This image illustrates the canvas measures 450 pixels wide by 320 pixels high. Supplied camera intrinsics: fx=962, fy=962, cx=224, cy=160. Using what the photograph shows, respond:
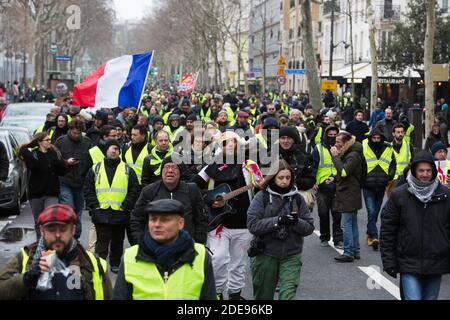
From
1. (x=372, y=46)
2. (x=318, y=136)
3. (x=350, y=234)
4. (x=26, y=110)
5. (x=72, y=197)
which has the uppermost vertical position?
(x=372, y=46)

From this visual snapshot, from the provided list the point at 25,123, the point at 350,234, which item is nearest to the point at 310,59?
the point at 25,123

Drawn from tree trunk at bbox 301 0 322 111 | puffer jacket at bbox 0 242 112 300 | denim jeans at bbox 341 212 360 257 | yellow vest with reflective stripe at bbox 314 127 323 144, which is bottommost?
denim jeans at bbox 341 212 360 257

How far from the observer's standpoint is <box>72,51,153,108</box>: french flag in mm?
15336

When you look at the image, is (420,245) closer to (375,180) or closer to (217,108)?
(375,180)

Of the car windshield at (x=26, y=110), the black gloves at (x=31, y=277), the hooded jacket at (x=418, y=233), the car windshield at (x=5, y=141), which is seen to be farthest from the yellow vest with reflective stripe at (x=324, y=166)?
the car windshield at (x=26, y=110)

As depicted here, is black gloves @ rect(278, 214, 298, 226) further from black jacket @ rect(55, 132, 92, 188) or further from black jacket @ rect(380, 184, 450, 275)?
black jacket @ rect(55, 132, 92, 188)

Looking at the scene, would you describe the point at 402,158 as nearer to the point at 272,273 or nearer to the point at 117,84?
the point at 117,84

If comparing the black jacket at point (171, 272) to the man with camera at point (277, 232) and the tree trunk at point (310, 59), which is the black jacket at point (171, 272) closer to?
the man with camera at point (277, 232)

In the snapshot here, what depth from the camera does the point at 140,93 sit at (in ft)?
49.7

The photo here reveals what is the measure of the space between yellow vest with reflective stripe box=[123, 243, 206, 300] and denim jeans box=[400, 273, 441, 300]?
246cm

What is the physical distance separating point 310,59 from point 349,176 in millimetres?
21937

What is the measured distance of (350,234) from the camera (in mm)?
11211

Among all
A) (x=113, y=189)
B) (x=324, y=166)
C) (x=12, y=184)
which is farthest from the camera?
(x=12, y=184)

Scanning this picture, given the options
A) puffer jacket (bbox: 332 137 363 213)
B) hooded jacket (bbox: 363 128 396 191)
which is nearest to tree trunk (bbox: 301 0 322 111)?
hooded jacket (bbox: 363 128 396 191)
